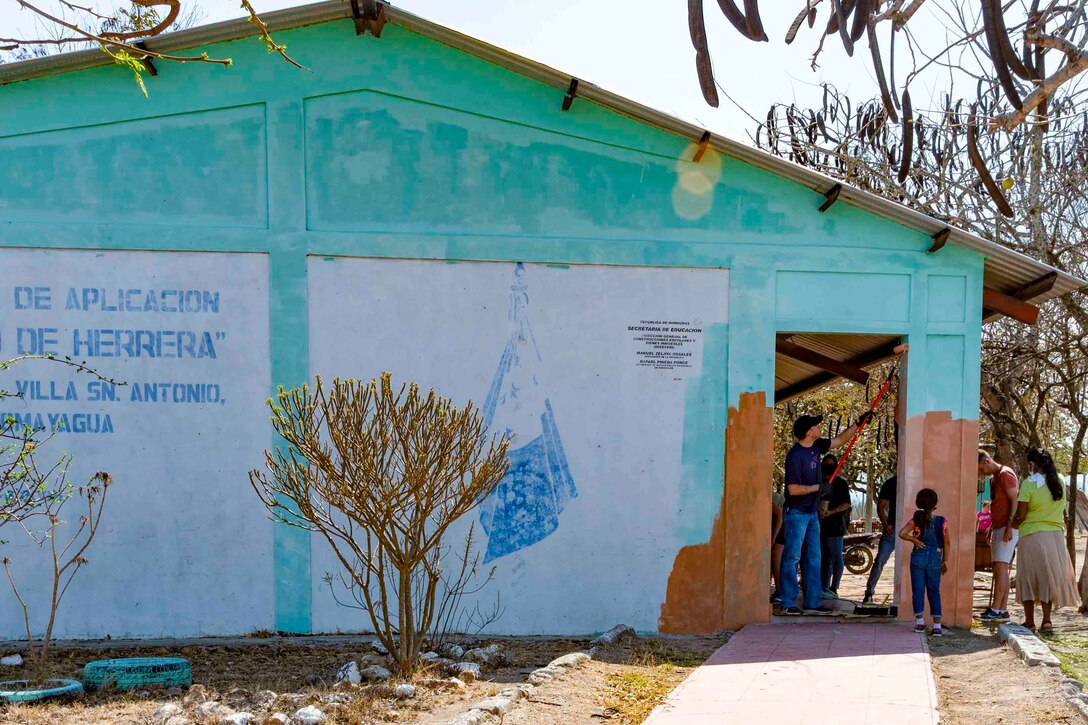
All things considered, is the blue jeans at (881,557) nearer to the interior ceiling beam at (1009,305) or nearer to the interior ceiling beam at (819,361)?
the interior ceiling beam at (819,361)

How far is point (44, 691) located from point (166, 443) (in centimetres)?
290

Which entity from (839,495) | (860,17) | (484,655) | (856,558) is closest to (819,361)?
(839,495)

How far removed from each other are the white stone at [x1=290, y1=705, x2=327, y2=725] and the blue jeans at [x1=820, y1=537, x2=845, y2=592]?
6.57 metres

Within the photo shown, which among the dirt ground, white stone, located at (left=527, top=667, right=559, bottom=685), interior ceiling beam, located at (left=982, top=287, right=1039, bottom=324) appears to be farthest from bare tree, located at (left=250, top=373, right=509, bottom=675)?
interior ceiling beam, located at (left=982, top=287, right=1039, bottom=324)

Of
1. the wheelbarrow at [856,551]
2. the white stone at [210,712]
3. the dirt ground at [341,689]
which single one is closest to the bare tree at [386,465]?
the dirt ground at [341,689]

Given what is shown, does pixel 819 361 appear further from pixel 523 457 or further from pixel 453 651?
pixel 453 651

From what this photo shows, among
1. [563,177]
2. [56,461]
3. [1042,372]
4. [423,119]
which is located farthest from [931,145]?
[56,461]

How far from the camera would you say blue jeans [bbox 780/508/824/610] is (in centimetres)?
995

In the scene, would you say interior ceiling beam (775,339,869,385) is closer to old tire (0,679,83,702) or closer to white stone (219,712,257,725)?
white stone (219,712,257,725)

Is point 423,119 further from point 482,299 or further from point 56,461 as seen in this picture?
point 56,461

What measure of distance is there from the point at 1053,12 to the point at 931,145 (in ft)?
36.1

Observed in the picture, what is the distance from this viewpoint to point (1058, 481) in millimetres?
9789

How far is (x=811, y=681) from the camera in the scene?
7.25m

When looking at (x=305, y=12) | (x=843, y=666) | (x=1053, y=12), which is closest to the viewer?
(x=1053, y=12)
